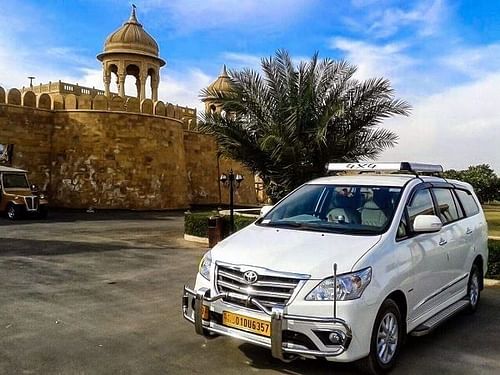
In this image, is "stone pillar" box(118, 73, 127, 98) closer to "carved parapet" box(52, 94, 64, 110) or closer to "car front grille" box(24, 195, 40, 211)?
"carved parapet" box(52, 94, 64, 110)

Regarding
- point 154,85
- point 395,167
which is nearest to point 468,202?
point 395,167

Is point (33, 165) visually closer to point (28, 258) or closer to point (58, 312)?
point (28, 258)

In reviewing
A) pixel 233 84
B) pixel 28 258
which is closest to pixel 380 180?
pixel 28 258

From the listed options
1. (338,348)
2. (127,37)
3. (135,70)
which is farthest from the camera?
(135,70)

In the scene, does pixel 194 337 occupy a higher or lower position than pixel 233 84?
lower

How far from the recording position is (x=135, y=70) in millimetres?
33781

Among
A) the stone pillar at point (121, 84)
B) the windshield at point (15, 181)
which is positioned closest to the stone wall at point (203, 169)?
the stone pillar at point (121, 84)

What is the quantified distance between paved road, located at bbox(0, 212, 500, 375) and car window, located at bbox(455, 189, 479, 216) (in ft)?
4.38

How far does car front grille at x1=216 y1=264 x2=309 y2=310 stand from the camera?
391 cm

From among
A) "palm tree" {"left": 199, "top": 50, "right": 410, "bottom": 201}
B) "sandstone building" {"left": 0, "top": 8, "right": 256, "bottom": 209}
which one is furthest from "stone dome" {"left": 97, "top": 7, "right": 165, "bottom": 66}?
"palm tree" {"left": 199, "top": 50, "right": 410, "bottom": 201}

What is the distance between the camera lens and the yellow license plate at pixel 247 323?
390 cm

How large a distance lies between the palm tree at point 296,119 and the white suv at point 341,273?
22.8 ft

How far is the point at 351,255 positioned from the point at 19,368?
9.75ft

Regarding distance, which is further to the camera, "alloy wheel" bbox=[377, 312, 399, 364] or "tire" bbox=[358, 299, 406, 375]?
"alloy wheel" bbox=[377, 312, 399, 364]
